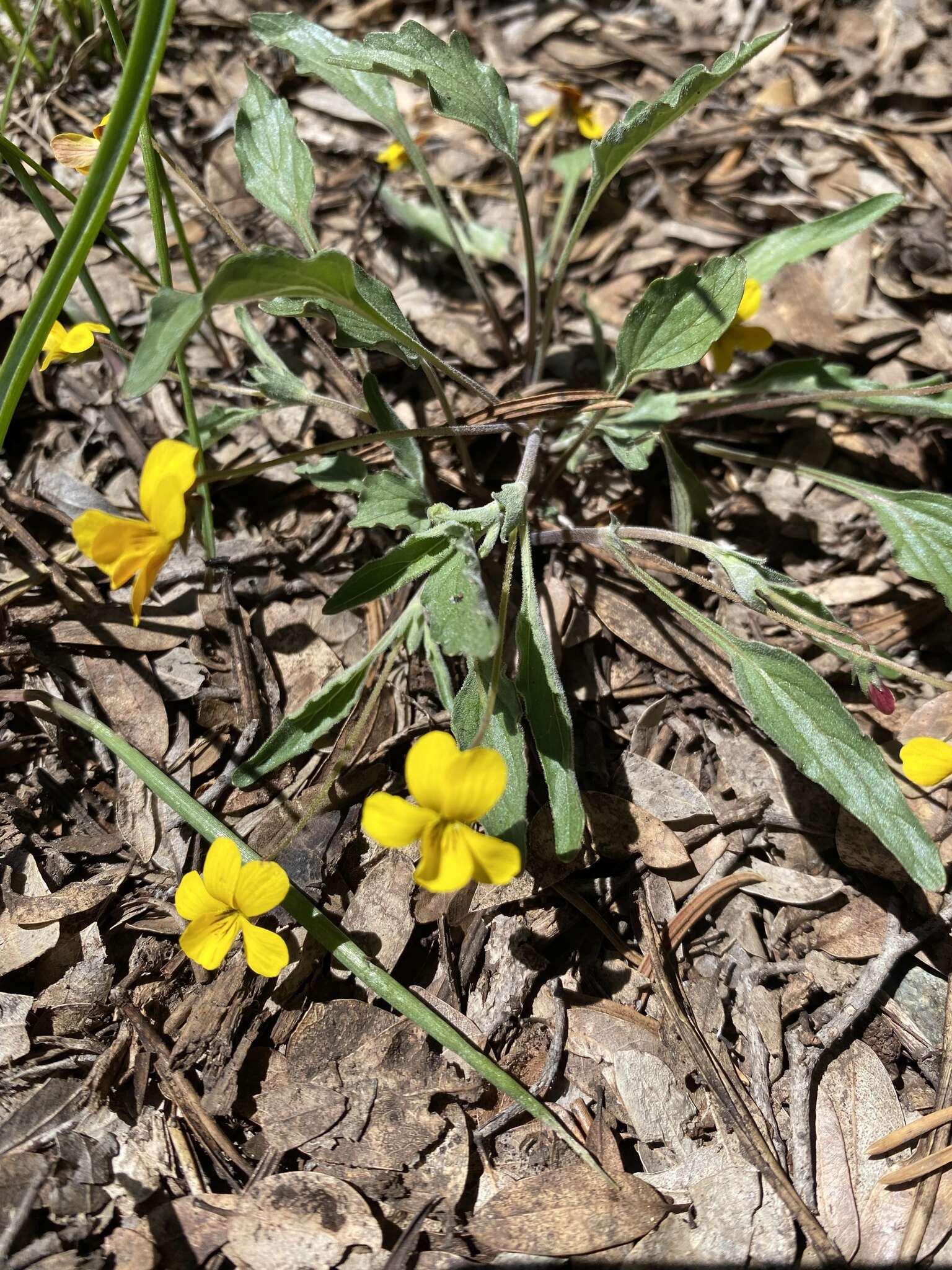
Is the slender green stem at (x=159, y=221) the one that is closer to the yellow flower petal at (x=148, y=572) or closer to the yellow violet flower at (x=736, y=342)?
the yellow flower petal at (x=148, y=572)

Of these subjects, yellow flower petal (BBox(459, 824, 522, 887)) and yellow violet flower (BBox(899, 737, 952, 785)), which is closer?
yellow flower petal (BBox(459, 824, 522, 887))

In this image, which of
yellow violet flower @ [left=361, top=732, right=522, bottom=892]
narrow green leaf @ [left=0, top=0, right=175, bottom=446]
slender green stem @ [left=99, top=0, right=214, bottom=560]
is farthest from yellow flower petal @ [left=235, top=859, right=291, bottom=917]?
narrow green leaf @ [left=0, top=0, right=175, bottom=446]

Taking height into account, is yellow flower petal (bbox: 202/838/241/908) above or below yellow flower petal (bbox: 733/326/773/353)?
below

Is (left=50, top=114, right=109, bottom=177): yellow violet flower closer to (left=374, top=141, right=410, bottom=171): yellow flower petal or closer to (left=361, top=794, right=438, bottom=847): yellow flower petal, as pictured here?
(left=374, top=141, right=410, bottom=171): yellow flower petal

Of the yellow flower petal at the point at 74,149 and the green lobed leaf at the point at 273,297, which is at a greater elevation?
the yellow flower petal at the point at 74,149

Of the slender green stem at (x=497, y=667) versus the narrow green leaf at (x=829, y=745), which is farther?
the narrow green leaf at (x=829, y=745)

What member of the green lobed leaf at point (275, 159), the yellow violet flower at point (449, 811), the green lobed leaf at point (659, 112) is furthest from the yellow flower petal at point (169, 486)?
the green lobed leaf at point (659, 112)
